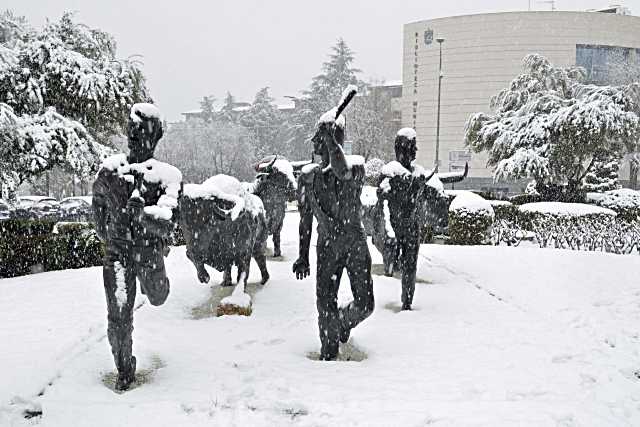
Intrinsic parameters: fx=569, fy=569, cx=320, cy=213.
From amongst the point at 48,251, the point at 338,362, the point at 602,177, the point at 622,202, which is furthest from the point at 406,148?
the point at 602,177

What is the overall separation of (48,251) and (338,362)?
7608 mm

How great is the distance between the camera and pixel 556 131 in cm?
2245

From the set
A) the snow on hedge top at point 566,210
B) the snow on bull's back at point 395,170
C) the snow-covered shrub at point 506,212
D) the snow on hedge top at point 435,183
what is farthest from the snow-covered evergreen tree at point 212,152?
the snow on bull's back at point 395,170

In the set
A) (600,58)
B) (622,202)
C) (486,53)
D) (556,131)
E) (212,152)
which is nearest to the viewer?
(622,202)

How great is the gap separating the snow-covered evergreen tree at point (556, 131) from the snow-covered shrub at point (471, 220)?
371 inches

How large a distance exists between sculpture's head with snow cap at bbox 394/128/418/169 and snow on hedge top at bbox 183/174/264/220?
2269 millimetres

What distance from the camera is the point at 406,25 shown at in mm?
55344

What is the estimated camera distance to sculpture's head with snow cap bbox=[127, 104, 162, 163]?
4.95 m

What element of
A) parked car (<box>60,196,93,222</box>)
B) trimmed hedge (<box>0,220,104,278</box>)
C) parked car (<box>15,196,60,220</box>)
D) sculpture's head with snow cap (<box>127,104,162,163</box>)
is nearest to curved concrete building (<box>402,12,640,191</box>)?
parked car (<box>60,196,93,222</box>)

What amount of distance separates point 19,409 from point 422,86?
53.5 m

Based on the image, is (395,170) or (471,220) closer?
(395,170)

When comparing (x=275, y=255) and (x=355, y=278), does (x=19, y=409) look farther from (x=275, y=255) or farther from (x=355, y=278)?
(x=275, y=255)

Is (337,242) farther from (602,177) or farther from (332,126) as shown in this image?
(602,177)

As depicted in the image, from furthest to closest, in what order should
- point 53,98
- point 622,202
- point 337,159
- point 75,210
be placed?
point 75,210, point 622,202, point 53,98, point 337,159
